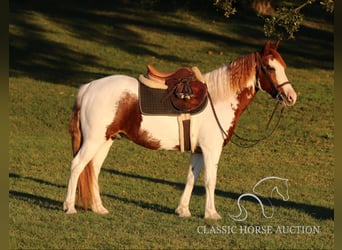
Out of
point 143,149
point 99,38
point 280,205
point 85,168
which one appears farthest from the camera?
point 99,38

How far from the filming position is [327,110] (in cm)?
2072

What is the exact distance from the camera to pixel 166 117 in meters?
10.3

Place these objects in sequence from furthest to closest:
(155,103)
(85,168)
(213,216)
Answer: (85,168), (213,216), (155,103)

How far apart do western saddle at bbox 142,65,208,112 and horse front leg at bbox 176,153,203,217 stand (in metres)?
0.71

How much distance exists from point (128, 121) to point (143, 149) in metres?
6.40

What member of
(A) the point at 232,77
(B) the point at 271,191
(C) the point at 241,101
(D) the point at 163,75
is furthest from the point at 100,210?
(B) the point at 271,191

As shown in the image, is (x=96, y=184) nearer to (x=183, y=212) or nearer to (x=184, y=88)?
(x=183, y=212)

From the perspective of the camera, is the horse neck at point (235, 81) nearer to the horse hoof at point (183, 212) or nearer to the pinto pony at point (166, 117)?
the pinto pony at point (166, 117)

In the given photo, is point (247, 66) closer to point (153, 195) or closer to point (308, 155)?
point (153, 195)

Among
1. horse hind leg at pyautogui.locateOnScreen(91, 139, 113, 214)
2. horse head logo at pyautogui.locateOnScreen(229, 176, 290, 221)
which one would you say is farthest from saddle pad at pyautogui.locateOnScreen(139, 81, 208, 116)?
horse head logo at pyautogui.locateOnScreen(229, 176, 290, 221)

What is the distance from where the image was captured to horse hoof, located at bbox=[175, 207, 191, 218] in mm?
10539

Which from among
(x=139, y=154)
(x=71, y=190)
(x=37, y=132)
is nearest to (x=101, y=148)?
(x=71, y=190)

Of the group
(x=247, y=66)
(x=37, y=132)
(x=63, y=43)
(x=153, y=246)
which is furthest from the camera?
(x=63, y=43)

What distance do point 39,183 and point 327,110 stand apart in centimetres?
954
